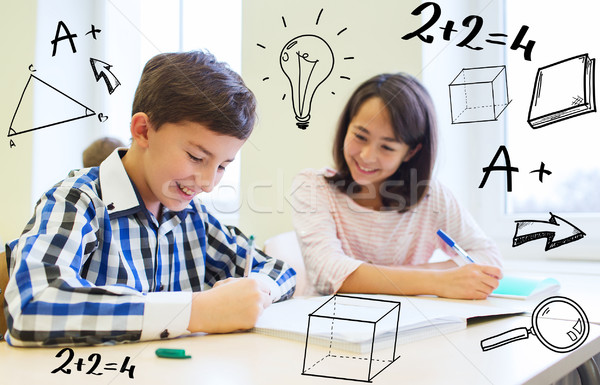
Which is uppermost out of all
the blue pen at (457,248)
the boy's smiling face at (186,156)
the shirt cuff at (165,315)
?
the boy's smiling face at (186,156)

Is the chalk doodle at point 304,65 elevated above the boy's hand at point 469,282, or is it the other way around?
the chalk doodle at point 304,65

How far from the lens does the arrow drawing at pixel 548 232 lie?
1.96 ft

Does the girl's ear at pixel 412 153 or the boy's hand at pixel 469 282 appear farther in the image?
the girl's ear at pixel 412 153

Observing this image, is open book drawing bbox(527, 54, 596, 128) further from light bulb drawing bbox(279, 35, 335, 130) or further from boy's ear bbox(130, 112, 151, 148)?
boy's ear bbox(130, 112, 151, 148)

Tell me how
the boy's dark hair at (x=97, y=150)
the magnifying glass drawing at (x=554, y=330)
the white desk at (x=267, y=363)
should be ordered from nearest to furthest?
the white desk at (x=267, y=363)
the magnifying glass drawing at (x=554, y=330)
the boy's dark hair at (x=97, y=150)

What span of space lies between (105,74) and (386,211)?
1.87 feet

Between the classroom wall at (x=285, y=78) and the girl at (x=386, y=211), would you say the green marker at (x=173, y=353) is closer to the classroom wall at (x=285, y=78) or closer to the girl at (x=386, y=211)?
the classroom wall at (x=285, y=78)

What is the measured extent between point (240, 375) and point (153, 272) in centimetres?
34

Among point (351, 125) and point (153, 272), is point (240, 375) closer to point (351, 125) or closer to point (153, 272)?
point (153, 272)

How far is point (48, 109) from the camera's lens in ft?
2.62

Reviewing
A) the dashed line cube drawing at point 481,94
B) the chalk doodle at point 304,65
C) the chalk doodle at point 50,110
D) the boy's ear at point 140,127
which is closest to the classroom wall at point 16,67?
the chalk doodle at point 50,110

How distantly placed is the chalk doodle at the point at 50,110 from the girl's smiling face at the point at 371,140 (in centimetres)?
40

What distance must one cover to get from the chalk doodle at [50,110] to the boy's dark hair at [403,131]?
385mm

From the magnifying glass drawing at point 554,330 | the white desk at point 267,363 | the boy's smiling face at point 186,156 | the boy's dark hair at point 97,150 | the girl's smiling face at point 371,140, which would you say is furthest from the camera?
the boy's dark hair at point 97,150
